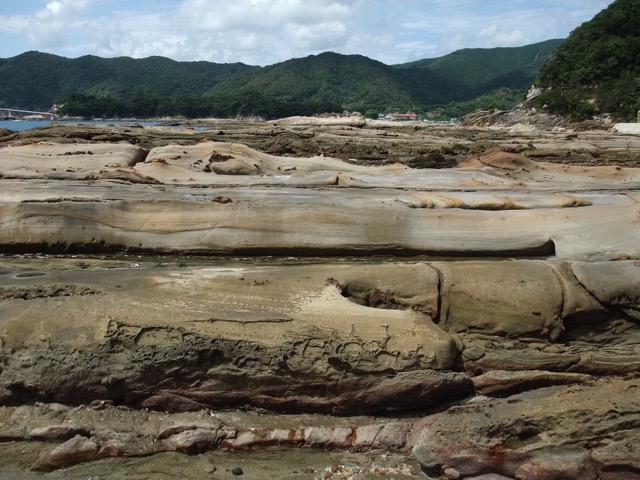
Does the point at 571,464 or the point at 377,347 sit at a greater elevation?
the point at 377,347

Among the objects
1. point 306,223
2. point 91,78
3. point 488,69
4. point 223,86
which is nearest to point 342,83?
point 223,86

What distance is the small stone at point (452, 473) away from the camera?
3381mm

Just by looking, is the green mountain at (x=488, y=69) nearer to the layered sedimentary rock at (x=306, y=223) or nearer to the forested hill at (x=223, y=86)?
the forested hill at (x=223, y=86)

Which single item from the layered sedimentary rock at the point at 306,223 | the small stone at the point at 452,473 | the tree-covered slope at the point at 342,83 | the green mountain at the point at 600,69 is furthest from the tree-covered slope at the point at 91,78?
the small stone at the point at 452,473

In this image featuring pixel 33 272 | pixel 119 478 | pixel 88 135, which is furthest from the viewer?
pixel 88 135

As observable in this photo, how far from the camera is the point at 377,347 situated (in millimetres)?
3807

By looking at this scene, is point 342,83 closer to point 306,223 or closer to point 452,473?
point 306,223

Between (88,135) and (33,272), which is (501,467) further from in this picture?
(88,135)

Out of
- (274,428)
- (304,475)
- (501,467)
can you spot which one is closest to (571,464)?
(501,467)

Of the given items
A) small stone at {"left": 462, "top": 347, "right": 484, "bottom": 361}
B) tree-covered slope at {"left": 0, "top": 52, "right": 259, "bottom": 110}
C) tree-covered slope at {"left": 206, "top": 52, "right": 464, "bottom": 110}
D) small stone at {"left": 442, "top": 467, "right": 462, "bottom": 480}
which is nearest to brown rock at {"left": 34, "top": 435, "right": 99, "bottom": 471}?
small stone at {"left": 442, "top": 467, "right": 462, "bottom": 480}

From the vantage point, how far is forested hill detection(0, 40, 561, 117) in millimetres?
77438

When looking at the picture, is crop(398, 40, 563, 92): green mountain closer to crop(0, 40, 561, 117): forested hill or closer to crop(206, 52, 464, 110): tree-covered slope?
crop(0, 40, 561, 117): forested hill

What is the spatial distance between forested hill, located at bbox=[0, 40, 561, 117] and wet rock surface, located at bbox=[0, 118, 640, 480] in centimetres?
6834

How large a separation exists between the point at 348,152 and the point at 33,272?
1043cm
